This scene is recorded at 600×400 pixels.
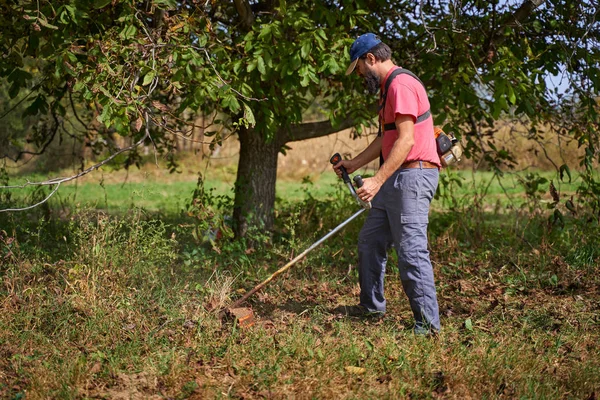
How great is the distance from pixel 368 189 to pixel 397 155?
0.90 feet

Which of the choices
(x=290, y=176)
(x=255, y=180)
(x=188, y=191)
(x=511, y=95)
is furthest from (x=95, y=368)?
(x=290, y=176)

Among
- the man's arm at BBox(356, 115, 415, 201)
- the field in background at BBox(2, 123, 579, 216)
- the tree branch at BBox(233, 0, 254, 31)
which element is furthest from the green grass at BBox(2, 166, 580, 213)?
the man's arm at BBox(356, 115, 415, 201)

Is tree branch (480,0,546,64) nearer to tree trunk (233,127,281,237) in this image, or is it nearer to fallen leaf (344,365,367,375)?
tree trunk (233,127,281,237)

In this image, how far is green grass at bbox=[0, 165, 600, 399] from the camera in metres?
3.71

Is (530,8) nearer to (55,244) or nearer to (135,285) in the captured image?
(135,285)

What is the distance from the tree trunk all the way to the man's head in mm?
2427

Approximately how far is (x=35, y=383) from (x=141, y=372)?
544 mm

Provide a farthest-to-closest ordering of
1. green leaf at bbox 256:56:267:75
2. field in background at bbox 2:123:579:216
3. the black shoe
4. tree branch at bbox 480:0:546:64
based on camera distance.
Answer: field in background at bbox 2:123:579:216
tree branch at bbox 480:0:546:64
green leaf at bbox 256:56:267:75
the black shoe

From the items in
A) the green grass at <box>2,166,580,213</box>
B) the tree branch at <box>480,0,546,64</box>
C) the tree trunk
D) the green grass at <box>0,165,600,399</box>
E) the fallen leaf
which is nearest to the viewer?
the green grass at <box>0,165,600,399</box>

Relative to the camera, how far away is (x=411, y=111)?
13.8 feet

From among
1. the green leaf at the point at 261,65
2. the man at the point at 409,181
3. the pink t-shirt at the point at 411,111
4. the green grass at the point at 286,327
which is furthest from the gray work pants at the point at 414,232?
the green leaf at the point at 261,65

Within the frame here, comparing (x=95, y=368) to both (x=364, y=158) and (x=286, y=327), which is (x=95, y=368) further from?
(x=364, y=158)

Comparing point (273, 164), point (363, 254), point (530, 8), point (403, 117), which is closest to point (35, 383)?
point (363, 254)

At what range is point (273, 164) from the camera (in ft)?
22.7
